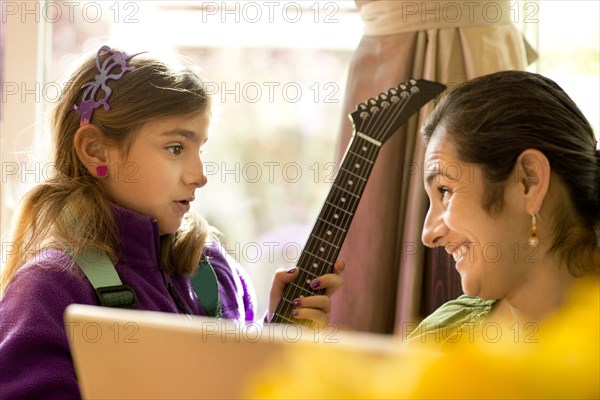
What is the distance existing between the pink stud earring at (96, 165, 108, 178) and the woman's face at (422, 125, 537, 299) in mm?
619

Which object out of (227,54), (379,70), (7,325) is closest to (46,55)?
(227,54)

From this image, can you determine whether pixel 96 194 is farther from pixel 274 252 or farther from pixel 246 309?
pixel 274 252

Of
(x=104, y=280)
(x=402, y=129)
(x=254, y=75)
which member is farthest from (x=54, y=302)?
(x=254, y=75)

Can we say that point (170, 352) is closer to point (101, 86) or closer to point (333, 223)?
point (333, 223)

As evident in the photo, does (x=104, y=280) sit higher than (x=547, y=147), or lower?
lower

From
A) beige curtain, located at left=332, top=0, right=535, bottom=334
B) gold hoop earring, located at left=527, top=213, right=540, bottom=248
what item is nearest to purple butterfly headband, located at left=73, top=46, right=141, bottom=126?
beige curtain, located at left=332, top=0, right=535, bottom=334

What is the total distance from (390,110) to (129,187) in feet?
1.68

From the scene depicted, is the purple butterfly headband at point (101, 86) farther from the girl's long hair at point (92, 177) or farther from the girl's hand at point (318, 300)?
the girl's hand at point (318, 300)

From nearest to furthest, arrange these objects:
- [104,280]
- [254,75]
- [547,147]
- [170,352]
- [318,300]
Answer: [170,352]
[547,147]
[104,280]
[318,300]
[254,75]

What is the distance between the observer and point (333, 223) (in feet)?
4.97

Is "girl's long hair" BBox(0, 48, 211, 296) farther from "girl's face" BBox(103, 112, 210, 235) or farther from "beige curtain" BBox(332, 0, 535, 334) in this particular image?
"beige curtain" BBox(332, 0, 535, 334)

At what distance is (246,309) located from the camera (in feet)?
5.89

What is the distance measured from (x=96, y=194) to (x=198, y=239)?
0.25m

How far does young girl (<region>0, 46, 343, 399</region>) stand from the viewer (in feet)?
4.80
